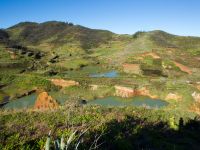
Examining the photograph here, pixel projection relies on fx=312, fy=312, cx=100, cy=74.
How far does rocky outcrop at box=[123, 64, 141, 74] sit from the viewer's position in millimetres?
74125

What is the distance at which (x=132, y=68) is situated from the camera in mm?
76938

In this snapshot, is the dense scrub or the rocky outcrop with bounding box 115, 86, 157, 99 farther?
the rocky outcrop with bounding box 115, 86, 157, 99

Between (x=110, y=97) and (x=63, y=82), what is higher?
(x=63, y=82)

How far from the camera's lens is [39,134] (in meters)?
15.5

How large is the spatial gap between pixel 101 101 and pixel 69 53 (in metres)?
74.5

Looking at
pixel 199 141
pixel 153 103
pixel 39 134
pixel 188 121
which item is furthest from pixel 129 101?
pixel 39 134

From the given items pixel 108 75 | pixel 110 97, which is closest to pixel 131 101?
pixel 110 97

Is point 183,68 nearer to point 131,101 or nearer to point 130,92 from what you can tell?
point 130,92

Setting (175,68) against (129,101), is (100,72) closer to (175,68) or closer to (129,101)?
(175,68)

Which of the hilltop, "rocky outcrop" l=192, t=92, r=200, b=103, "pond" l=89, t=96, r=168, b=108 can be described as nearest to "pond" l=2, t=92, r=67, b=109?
the hilltop

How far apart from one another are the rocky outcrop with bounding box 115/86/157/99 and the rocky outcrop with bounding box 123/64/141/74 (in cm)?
2206

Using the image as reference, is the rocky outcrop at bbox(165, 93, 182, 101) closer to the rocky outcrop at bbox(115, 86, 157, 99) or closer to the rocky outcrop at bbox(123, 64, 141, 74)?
the rocky outcrop at bbox(115, 86, 157, 99)

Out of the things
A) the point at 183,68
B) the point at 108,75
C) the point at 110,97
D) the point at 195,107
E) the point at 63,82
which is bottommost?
the point at 108,75

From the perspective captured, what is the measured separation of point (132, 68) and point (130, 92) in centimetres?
2763
